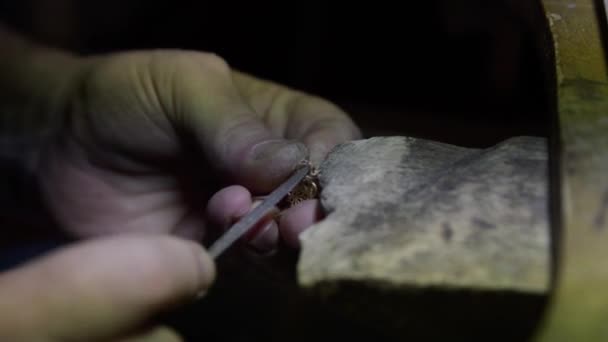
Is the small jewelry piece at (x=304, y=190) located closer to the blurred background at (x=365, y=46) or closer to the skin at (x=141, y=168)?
the skin at (x=141, y=168)

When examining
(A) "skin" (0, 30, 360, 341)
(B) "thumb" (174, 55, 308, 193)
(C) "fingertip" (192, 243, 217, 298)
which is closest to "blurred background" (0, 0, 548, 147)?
(A) "skin" (0, 30, 360, 341)

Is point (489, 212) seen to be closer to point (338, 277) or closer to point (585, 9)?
point (338, 277)

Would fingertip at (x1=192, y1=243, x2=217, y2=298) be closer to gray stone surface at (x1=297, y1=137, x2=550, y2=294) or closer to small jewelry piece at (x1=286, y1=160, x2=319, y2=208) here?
gray stone surface at (x1=297, y1=137, x2=550, y2=294)

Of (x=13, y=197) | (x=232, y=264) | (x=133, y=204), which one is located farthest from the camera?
(x=13, y=197)

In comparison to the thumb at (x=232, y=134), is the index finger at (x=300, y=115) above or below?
below

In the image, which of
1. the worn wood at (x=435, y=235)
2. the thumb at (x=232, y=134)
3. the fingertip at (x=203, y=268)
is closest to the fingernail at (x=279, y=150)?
the thumb at (x=232, y=134)

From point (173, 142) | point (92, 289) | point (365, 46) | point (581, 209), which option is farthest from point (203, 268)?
point (365, 46)

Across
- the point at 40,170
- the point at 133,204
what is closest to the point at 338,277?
the point at 133,204
